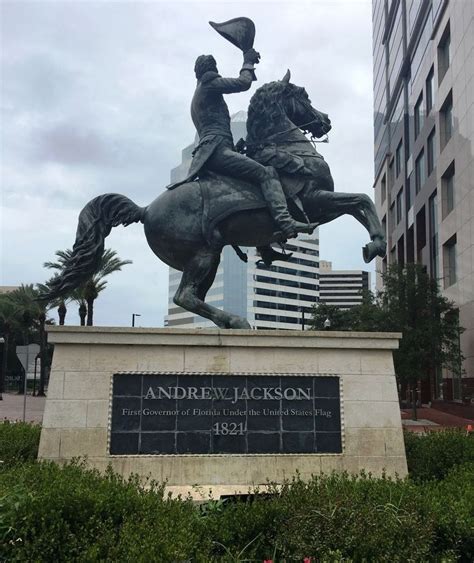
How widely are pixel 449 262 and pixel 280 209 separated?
102ft

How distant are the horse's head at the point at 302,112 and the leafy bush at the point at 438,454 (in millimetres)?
5529

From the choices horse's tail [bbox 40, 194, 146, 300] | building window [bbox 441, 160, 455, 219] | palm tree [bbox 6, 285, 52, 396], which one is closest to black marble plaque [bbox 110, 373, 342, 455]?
horse's tail [bbox 40, 194, 146, 300]

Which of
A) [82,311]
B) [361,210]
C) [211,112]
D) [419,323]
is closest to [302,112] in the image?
[211,112]

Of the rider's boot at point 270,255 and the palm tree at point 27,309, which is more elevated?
the palm tree at point 27,309

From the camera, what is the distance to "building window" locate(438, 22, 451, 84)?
127 feet

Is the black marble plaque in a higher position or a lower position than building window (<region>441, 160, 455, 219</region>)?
lower

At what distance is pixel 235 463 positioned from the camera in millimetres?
8672

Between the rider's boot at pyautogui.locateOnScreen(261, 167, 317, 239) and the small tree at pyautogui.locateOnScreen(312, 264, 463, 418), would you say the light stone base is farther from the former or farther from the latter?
the small tree at pyautogui.locateOnScreen(312, 264, 463, 418)

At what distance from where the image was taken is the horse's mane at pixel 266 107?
10578 millimetres

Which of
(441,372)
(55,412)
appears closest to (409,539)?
(55,412)

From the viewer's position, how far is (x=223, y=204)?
9.99 metres

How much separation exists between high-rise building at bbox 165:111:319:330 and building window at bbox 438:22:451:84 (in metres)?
65.4

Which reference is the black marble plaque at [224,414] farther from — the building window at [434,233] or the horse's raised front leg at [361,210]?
the building window at [434,233]

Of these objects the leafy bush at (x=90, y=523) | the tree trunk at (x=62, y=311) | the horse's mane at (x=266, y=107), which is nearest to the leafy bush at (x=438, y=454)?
the leafy bush at (x=90, y=523)
